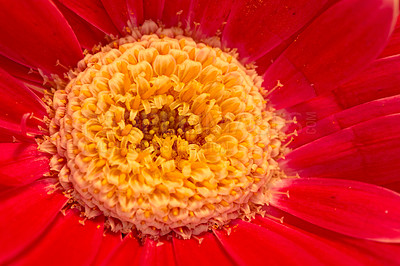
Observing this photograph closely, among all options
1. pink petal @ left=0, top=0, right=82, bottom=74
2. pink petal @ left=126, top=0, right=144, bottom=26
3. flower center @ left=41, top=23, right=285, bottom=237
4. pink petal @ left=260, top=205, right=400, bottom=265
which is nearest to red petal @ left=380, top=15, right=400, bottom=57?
flower center @ left=41, top=23, right=285, bottom=237

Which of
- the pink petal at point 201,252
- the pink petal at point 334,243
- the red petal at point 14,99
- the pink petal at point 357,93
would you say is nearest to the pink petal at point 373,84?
the pink petal at point 357,93

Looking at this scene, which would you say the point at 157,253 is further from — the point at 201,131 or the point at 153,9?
the point at 153,9

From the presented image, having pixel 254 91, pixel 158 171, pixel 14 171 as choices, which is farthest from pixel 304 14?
pixel 14 171

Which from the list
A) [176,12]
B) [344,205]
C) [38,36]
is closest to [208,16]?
[176,12]

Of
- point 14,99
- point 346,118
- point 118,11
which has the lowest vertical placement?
point 14,99

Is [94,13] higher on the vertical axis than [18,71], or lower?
higher

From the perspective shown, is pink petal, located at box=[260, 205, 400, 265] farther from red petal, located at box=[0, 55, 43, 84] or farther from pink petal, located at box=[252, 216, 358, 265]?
red petal, located at box=[0, 55, 43, 84]

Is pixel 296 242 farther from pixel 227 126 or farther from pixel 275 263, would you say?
pixel 227 126

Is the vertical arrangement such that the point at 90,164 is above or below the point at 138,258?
above
